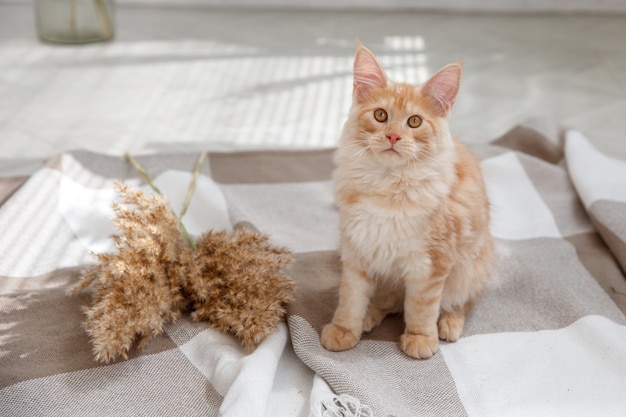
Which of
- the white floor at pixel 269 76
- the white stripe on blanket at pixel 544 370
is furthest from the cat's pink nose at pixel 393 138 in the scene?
the white floor at pixel 269 76

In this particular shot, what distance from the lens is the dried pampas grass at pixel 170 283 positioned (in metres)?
1.33

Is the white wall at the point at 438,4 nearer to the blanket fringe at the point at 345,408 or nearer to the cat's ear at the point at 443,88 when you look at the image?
the cat's ear at the point at 443,88

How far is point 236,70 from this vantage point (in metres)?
3.20

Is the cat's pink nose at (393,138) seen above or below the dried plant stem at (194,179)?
above

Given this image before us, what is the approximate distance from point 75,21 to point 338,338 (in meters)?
2.52

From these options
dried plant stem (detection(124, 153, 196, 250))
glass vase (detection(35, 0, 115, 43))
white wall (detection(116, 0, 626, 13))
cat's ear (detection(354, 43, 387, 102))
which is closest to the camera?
cat's ear (detection(354, 43, 387, 102))

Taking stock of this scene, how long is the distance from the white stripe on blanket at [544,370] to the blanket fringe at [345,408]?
0.20 metres

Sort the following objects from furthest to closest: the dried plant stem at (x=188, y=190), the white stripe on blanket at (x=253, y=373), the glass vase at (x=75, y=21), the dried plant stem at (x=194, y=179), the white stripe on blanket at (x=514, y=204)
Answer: the glass vase at (x=75, y=21) < the white stripe on blanket at (x=514, y=204) < the dried plant stem at (x=194, y=179) < the dried plant stem at (x=188, y=190) < the white stripe on blanket at (x=253, y=373)

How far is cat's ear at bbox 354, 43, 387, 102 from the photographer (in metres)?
1.38

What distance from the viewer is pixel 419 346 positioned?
4.66 ft

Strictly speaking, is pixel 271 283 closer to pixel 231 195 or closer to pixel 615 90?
pixel 231 195

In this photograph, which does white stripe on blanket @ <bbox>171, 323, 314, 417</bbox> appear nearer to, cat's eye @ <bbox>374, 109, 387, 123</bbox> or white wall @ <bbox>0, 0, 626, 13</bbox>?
cat's eye @ <bbox>374, 109, 387, 123</bbox>

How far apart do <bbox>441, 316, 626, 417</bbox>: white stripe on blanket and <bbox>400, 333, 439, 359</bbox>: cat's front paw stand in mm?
43

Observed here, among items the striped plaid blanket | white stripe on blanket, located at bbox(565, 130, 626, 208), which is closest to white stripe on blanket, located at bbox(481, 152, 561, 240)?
the striped plaid blanket
